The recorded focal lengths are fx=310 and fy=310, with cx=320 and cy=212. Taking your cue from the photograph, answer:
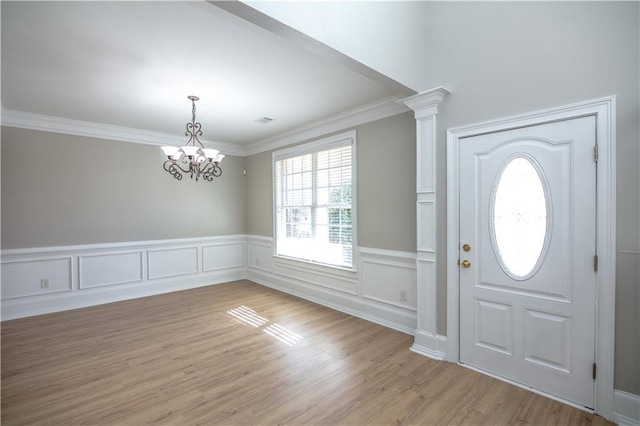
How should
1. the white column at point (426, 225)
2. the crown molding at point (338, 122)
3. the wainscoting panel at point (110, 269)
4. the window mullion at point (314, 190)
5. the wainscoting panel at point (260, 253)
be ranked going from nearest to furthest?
1. the white column at point (426, 225)
2. the crown molding at point (338, 122)
3. the wainscoting panel at point (110, 269)
4. the window mullion at point (314, 190)
5. the wainscoting panel at point (260, 253)

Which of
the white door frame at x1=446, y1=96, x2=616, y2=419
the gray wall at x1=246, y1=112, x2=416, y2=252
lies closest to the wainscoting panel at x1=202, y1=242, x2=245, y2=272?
the gray wall at x1=246, y1=112, x2=416, y2=252

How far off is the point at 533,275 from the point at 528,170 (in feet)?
2.67

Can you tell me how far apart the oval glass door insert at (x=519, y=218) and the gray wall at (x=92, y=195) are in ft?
15.9

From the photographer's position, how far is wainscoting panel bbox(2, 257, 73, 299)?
13.4 feet

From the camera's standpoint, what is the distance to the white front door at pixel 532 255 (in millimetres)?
2170

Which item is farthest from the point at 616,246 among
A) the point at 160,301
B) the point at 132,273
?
the point at 132,273

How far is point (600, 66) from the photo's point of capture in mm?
2084

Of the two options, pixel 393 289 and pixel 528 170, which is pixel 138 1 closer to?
pixel 528 170

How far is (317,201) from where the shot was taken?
4.71m

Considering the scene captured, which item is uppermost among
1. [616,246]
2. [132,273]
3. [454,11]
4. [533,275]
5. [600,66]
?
[454,11]

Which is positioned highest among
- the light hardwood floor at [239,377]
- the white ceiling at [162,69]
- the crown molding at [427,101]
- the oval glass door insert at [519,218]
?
the white ceiling at [162,69]

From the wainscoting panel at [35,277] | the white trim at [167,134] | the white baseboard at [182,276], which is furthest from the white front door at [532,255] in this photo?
the wainscoting panel at [35,277]

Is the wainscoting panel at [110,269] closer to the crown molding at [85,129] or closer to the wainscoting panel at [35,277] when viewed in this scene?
the wainscoting panel at [35,277]

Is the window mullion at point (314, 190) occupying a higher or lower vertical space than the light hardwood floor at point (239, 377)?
higher
